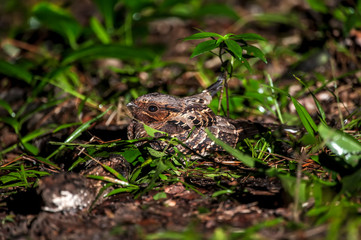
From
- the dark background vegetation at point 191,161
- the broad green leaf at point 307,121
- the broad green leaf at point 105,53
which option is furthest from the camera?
the broad green leaf at point 105,53

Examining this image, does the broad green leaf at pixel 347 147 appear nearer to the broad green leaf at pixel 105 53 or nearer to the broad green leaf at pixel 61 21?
the broad green leaf at pixel 105 53

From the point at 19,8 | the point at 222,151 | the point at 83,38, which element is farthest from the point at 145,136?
the point at 19,8

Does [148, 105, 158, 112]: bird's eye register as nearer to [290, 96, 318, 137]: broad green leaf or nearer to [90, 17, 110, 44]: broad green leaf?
[290, 96, 318, 137]: broad green leaf

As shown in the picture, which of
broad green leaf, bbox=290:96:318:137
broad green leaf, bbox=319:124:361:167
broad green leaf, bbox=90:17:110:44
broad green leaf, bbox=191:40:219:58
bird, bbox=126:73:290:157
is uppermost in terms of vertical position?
broad green leaf, bbox=191:40:219:58

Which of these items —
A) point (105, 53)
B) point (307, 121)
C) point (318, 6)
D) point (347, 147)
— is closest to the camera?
point (347, 147)

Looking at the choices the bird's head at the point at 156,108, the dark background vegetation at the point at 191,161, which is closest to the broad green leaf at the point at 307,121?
the dark background vegetation at the point at 191,161

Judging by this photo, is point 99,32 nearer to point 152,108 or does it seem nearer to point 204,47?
point 152,108

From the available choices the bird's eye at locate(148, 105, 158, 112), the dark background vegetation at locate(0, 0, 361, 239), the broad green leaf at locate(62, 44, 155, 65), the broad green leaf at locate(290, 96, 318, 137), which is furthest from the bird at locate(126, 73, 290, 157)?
the broad green leaf at locate(62, 44, 155, 65)

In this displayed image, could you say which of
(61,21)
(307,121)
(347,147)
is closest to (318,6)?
(307,121)
